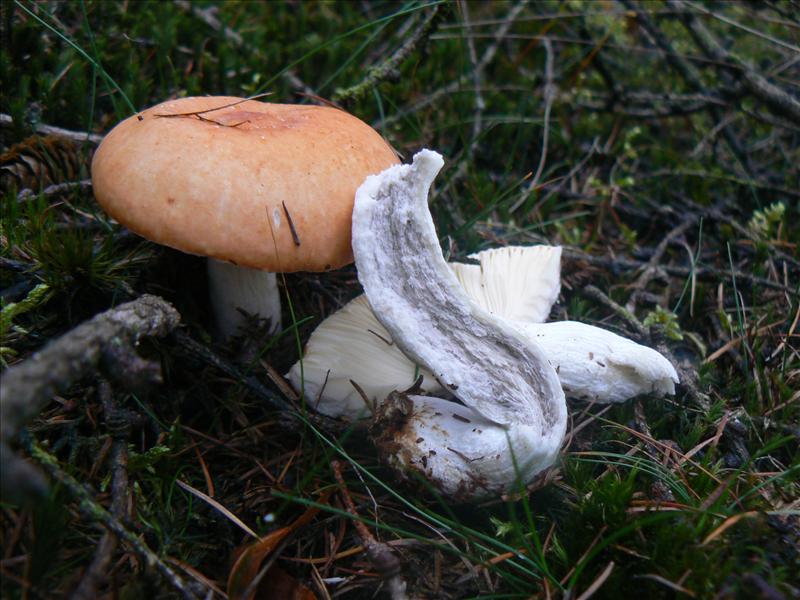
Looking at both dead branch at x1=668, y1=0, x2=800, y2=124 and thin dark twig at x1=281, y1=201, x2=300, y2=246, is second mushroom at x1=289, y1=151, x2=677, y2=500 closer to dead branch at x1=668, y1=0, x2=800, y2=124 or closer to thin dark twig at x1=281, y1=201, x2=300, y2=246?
thin dark twig at x1=281, y1=201, x2=300, y2=246

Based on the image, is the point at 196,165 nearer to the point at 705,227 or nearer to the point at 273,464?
the point at 273,464

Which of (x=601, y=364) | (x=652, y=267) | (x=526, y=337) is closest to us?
(x=526, y=337)

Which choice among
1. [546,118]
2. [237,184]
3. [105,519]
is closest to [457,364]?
[237,184]

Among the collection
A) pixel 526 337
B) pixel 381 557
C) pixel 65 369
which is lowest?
pixel 381 557

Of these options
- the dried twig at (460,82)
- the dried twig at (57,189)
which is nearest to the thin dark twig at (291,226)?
the dried twig at (57,189)

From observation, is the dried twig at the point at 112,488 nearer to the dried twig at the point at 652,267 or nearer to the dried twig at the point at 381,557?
the dried twig at the point at 381,557

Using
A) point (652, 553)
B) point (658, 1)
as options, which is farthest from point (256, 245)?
point (658, 1)

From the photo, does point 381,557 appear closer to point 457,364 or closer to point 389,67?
point 457,364
